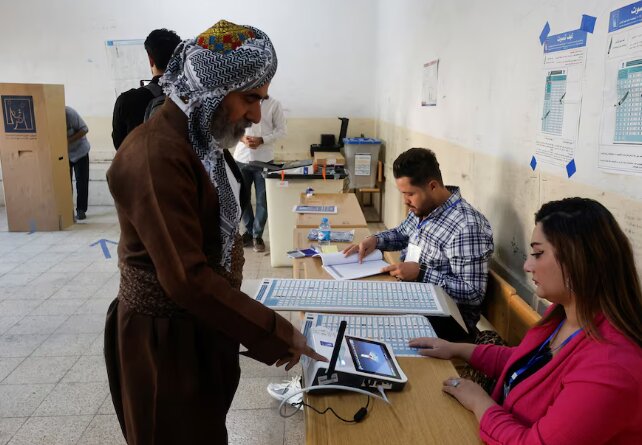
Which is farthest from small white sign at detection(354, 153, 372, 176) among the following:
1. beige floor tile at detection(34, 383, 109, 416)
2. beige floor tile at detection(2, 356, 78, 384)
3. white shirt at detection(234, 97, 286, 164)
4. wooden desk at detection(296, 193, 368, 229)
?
beige floor tile at detection(34, 383, 109, 416)

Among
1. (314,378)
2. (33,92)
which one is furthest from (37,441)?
(33,92)

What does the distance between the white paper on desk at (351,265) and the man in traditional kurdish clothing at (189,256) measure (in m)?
0.72

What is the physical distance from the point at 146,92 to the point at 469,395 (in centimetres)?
218

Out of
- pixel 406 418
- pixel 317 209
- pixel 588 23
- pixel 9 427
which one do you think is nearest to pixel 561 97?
pixel 588 23

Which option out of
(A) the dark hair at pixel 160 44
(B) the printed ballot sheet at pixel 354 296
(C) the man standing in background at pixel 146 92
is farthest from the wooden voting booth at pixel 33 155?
(B) the printed ballot sheet at pixel 354 296

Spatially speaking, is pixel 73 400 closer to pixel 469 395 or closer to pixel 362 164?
pixel 469 395

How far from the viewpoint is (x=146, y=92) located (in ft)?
8.19

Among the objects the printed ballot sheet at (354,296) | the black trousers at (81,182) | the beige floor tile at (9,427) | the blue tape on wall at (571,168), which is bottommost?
the beige floor tile at (9,427)

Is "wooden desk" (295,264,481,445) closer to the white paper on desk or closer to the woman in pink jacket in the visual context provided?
the woman in pink jacket

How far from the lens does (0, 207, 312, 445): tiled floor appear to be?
6.48 feet

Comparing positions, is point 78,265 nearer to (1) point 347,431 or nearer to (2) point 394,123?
(2) point 394,123

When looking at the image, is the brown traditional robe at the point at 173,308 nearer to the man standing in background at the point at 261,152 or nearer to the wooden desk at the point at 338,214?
the wooden desk at the point at 338,214

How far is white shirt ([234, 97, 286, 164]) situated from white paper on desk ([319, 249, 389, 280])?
2.56m

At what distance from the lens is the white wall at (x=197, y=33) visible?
18.6 feet
